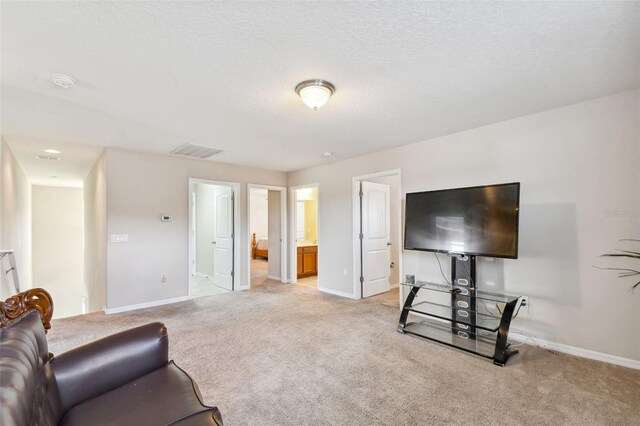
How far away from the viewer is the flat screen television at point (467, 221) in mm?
2848

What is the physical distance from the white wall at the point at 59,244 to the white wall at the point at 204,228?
3.60 metres

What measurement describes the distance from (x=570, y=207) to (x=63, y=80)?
464cm

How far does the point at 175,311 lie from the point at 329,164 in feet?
11.6

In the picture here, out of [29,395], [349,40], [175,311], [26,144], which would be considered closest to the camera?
[29,395]

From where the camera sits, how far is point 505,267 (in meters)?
3.28

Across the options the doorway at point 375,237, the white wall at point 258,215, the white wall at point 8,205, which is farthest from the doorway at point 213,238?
the white wall at point 258,215

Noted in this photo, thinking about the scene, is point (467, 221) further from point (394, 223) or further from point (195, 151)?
point (195, 151)

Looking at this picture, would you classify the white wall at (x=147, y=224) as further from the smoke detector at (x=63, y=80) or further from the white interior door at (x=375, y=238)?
the white interior door at (x=375, y=238)

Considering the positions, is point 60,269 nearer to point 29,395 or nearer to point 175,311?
point 175,311

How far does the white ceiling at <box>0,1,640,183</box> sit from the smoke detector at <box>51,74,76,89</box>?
2.3 inches

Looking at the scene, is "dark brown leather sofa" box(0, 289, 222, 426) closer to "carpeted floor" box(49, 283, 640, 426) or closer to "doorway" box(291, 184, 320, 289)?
"carpeted floor" box(49, 283, 640, 426)

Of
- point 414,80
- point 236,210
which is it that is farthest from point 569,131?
point 236,210

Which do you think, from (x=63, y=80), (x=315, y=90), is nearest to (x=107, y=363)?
(x=63, y=80)

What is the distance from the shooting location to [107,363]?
5.16 ft
